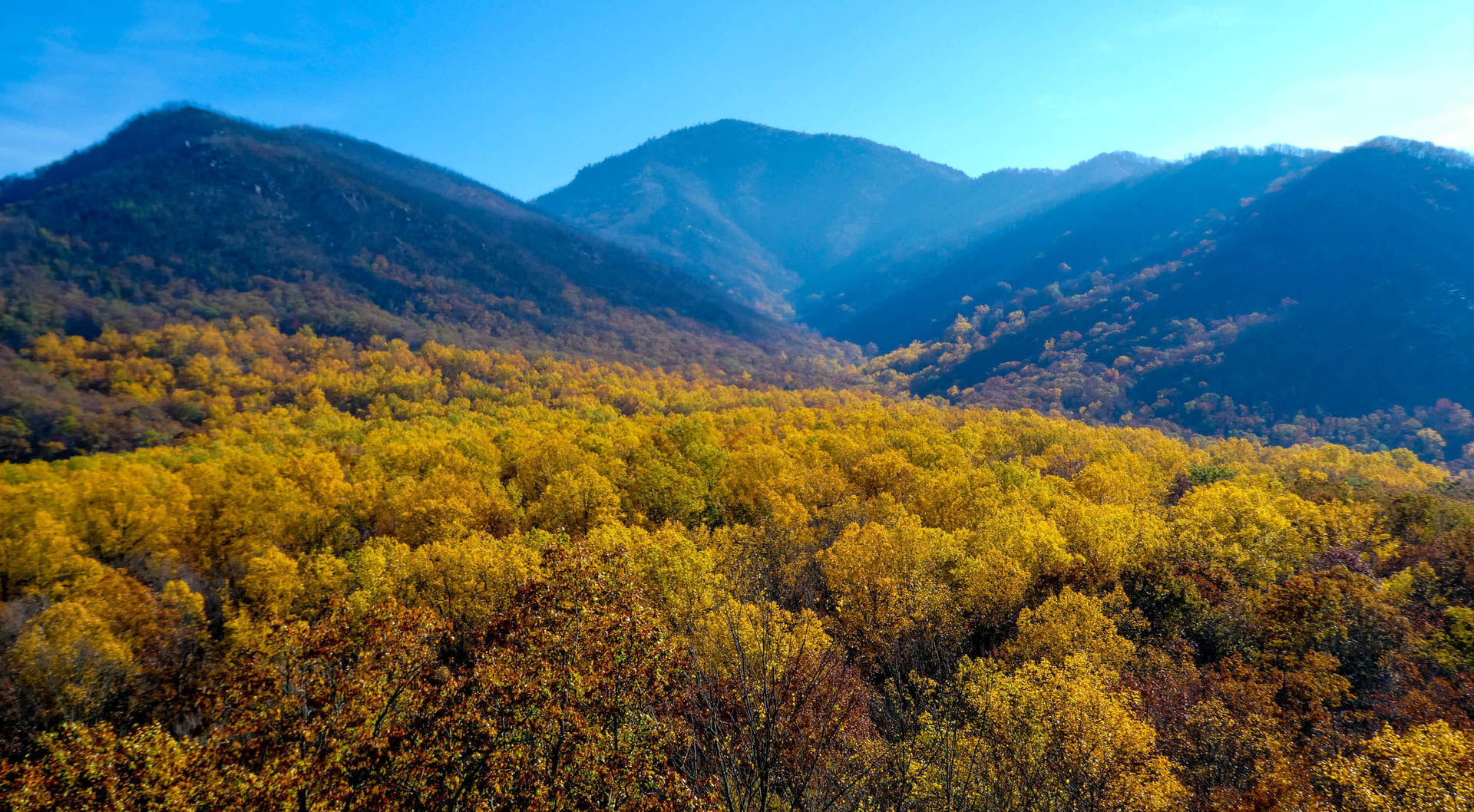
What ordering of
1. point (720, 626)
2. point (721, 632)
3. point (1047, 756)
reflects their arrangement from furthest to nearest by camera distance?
point (720, 626) → point (721, 632) → point (1047, 756)

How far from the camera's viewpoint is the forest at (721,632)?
1160cm

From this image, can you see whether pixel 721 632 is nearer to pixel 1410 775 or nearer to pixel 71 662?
pixel 1410 775

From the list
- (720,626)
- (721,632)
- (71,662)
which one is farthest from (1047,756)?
(71,662)

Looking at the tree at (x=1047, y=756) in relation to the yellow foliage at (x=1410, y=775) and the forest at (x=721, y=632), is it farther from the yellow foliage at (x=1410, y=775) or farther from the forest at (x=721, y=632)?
the yellow foliage at (x=1410, y=775)

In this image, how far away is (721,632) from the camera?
26625 millimetres

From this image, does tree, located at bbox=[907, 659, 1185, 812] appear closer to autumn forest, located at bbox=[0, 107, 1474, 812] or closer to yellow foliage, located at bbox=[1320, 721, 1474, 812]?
autumn forest, located at bbox=[0, 107, 1474, 812]

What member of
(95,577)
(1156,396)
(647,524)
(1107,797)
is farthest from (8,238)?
(1156,396)

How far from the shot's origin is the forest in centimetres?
1160

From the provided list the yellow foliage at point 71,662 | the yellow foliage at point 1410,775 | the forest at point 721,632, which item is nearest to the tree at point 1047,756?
the forest at point 721,632

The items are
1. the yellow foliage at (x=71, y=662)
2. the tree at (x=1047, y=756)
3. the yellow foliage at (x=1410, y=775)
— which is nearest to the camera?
the yellow foliage at (x=1410, y=775)

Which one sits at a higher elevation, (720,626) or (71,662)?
(71,662)

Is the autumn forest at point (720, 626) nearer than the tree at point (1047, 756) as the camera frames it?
Yes

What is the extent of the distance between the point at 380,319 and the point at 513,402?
77937 millimetres

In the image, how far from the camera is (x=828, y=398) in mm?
169000
